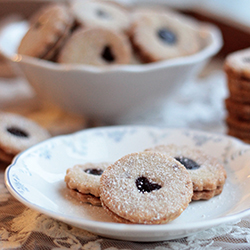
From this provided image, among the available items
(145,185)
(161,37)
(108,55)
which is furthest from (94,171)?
(161,37)

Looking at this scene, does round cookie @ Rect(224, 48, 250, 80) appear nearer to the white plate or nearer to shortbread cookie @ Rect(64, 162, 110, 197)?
the white plate

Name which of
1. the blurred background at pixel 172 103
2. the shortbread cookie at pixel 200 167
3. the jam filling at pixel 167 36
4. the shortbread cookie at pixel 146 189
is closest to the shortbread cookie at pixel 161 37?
the jam filling at pixel 167 36

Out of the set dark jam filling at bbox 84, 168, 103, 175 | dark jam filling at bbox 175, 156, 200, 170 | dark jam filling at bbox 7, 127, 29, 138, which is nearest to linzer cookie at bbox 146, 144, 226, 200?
dark jam filling at bbox 175, 156, 200, 170

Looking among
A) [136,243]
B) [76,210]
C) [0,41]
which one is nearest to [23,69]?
[0,41]

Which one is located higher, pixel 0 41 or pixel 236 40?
pixel 0 41

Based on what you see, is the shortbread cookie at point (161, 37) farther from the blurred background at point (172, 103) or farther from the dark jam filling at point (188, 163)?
the dark jam filling at point (188, 163)

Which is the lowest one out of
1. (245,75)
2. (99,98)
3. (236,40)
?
(236,40)

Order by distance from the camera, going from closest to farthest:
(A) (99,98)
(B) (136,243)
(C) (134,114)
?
(B) (136,243) < (A) (99,98) < (C) (134,114)

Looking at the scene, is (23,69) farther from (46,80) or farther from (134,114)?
(134,114)
